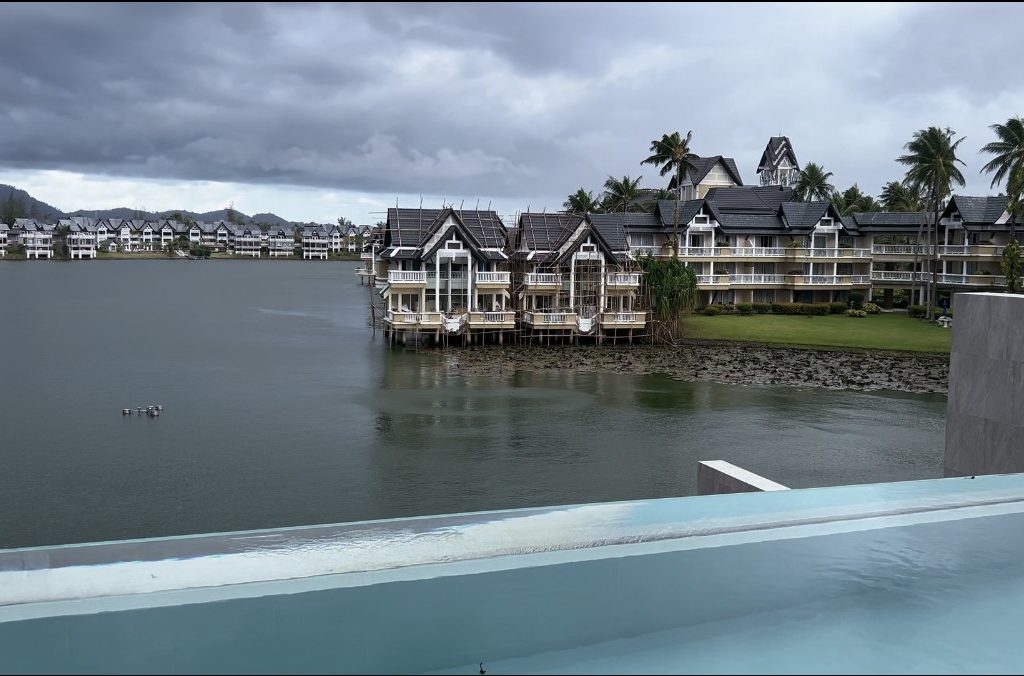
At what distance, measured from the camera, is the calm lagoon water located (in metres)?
17.9

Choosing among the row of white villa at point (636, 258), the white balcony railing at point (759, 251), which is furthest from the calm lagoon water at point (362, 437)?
the white balcony railing at point (759, 251)

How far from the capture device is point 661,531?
5738 millimetres

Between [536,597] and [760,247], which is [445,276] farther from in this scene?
[536,597]

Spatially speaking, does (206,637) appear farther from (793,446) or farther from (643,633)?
(793,446)

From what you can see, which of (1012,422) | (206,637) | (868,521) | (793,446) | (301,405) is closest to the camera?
(206,637)

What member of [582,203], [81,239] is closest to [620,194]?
A: [582,203]

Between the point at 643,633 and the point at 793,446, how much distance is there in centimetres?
1945

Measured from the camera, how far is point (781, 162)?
87062 mm

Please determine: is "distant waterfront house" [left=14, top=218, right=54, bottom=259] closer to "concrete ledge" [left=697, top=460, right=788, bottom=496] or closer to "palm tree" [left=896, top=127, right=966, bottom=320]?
"palm tree" [left=896, top=127, right=966, bottom=320]

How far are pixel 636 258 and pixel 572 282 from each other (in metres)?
4.94

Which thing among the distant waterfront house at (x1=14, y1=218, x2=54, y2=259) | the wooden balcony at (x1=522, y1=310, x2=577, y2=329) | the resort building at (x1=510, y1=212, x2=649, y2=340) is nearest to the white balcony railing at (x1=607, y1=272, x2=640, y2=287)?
the resort building at (x1=510, y1=212, x2=649, y2=340)

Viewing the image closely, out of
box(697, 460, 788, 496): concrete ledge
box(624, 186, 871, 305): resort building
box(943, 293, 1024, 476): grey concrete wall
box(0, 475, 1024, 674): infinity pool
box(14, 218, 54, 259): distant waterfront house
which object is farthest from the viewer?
box(14, 218, 54, 259): distant waterfront house

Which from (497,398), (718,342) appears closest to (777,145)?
(718,342)

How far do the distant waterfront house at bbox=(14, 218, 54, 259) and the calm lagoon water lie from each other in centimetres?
15226
